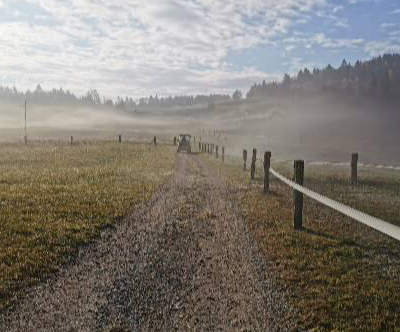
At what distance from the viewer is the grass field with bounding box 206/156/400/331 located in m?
5.58

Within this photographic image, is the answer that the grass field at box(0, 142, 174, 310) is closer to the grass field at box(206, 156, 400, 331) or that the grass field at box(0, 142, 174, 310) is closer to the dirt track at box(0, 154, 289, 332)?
the dirt track at box(0, 154, 289, 332)

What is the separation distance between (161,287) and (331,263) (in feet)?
11.3

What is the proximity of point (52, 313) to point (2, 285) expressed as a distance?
126 centimetres

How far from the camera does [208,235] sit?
977cm

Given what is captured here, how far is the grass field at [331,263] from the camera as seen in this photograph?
558cm

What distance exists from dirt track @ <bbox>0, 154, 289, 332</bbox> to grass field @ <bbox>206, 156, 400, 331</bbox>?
0.43m

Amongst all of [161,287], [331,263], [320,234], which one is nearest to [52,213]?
[161,287]

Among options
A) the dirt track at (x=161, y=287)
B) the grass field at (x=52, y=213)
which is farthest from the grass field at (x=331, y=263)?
the grass field at (x=52, y=213)

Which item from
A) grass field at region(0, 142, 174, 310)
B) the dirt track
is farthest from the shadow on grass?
grass field at region(0, 142, 174, 310)

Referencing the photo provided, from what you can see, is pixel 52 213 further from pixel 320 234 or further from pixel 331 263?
pixel 331 263

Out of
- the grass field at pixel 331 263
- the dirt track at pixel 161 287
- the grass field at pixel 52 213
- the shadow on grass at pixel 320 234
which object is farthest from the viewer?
the shadow on grass at pixel 320 234

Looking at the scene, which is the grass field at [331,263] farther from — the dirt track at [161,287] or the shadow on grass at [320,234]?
the dirt track at [161,287]

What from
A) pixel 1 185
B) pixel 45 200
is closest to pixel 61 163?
pixel 1 185

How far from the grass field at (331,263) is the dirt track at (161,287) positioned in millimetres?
433
